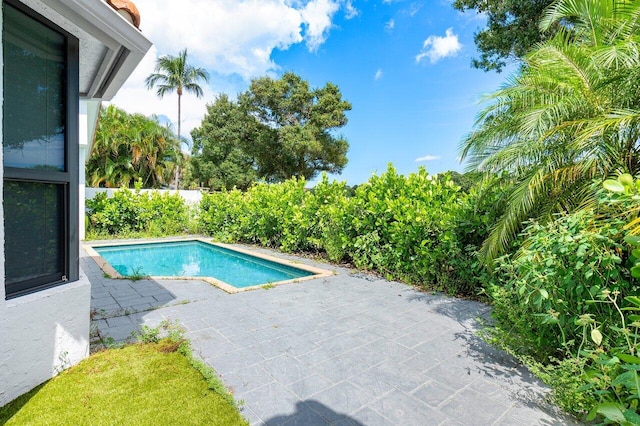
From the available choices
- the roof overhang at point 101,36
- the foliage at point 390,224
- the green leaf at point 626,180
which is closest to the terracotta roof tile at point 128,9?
the roof overhang at point 101,36

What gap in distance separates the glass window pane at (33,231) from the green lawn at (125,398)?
0.88 metres

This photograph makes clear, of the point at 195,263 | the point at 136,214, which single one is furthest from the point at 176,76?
the point at 195,263

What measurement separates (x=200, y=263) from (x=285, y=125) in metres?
17.9

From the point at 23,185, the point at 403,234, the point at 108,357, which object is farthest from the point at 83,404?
the point at 403,234

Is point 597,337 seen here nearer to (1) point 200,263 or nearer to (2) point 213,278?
(2) point 213,278

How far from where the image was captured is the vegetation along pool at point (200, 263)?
8102 mm

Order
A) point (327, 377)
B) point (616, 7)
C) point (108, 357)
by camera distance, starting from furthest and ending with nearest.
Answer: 1. point (616, 7)
2. point (108, 357)
3. point (327, 377)

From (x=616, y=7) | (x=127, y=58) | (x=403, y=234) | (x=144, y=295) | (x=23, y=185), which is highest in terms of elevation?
(x=616, y=7)

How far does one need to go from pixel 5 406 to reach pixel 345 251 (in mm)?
6606

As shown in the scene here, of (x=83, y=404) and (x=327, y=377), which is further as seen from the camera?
(x=327, y=377)

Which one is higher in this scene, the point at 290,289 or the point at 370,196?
the point at 370,196

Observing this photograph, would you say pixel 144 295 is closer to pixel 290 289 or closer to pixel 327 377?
pixel 290 289

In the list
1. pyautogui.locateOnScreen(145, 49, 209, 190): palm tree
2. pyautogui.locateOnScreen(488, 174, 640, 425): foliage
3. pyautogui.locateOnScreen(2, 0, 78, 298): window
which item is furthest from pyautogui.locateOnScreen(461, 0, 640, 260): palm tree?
pyautogui.locateOnScreen(145, 49, 209, 190): palm tree

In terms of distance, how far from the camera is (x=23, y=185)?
Result: 2.69 m
